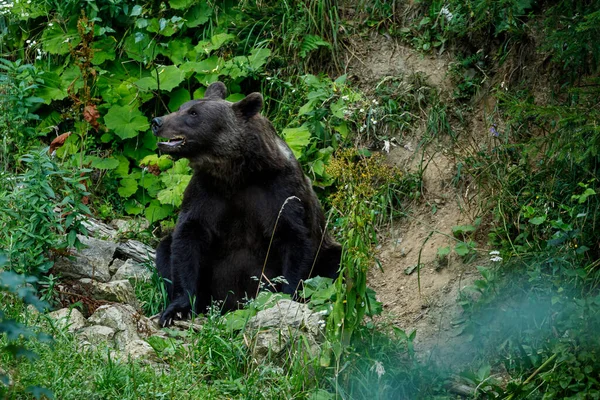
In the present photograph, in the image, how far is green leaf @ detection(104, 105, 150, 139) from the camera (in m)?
10.2

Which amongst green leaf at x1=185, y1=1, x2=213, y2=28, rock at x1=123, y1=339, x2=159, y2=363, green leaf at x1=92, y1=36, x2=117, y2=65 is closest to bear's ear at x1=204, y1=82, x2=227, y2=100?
green leaf at x1=185, y1=1, x2=213, y2=28

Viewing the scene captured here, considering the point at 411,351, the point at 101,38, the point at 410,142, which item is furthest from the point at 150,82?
the point at 411,351

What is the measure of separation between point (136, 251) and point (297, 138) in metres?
1.96

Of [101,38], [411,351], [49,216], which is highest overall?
[101,38]

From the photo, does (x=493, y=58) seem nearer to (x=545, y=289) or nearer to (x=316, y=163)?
(x=316, y=163)

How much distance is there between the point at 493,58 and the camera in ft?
31.0

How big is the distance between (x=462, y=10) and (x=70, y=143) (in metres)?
4.38

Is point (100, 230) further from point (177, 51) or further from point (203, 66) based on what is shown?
point (177, 51)

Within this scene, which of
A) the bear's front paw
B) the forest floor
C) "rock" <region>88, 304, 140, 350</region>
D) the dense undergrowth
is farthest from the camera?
the forest floor

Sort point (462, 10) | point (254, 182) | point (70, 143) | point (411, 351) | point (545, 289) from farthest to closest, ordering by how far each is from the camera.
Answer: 1. point (70, 143)
2. point (462, 10)
3. point (254, 182)
4. point (545, 289)
5. point (411, 351)

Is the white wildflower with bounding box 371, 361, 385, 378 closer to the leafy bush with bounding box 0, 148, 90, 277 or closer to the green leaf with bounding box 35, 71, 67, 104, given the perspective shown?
the leafy bush with bounding box 0, 148, 90, 277

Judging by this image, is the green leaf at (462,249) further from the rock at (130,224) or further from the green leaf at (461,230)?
the rock at (130,224)

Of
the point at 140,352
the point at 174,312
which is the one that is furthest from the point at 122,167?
the point at 140,352

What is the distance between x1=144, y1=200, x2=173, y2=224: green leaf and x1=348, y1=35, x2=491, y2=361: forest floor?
226 centimetres
